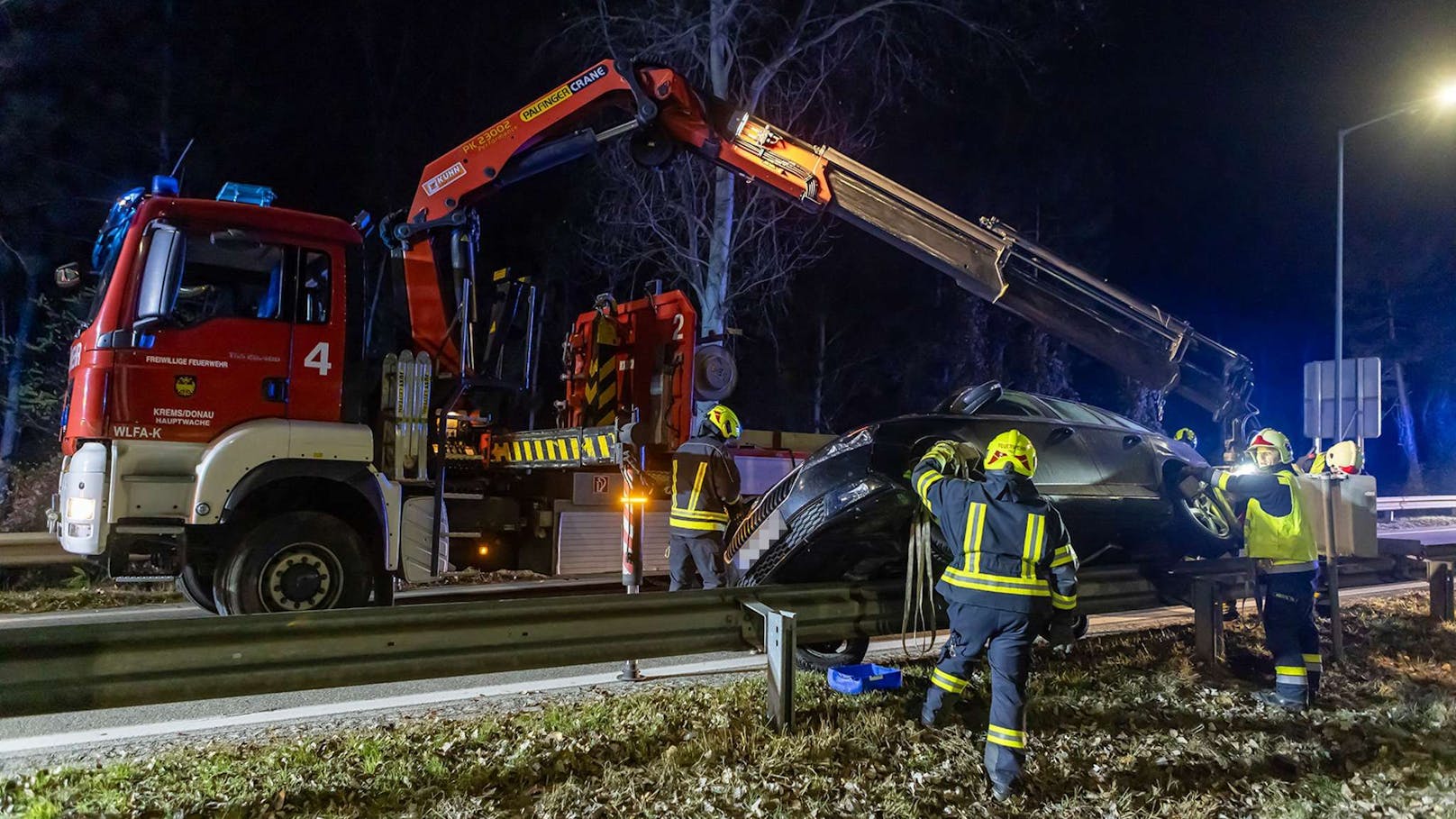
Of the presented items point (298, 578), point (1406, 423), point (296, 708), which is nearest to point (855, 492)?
point (296, 708)

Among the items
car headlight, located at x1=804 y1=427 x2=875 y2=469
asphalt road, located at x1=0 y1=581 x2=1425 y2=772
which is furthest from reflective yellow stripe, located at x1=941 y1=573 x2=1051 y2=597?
asphalt road, located at x1=0 y1=581 x2=1425 y2=772

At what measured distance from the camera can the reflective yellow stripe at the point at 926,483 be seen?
173 inches

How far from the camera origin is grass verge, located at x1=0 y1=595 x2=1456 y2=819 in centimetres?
340

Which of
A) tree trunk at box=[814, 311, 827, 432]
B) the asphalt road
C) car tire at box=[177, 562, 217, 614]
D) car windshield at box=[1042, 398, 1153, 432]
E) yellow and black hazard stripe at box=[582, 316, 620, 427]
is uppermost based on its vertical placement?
tree trunk at box=[814, 311, 827, 432]

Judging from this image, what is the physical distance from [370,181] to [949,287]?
16.2m

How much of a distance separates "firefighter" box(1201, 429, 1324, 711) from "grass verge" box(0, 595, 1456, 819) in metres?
0.35

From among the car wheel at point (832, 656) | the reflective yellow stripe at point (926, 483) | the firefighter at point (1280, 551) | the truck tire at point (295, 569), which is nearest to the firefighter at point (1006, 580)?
the reflective yellow stripe at point (926, 483)

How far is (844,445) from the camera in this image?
17.0 ft

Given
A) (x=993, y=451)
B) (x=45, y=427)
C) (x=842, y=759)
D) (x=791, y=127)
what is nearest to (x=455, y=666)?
(x=842, y=759)

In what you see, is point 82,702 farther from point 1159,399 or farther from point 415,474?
point 1159,399

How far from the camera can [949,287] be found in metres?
26.8

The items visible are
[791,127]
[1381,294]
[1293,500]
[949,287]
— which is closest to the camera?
[1293,500]

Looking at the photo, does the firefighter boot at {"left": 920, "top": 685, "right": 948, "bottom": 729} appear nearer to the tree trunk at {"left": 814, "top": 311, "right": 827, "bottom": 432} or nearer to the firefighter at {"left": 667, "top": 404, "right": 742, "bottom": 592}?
the firefighter at {"left": 667, "top": 404, "right": 742, "bottom": 592}

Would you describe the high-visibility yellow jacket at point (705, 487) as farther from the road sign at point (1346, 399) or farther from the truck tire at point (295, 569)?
the road sign at point (1346, 399)
